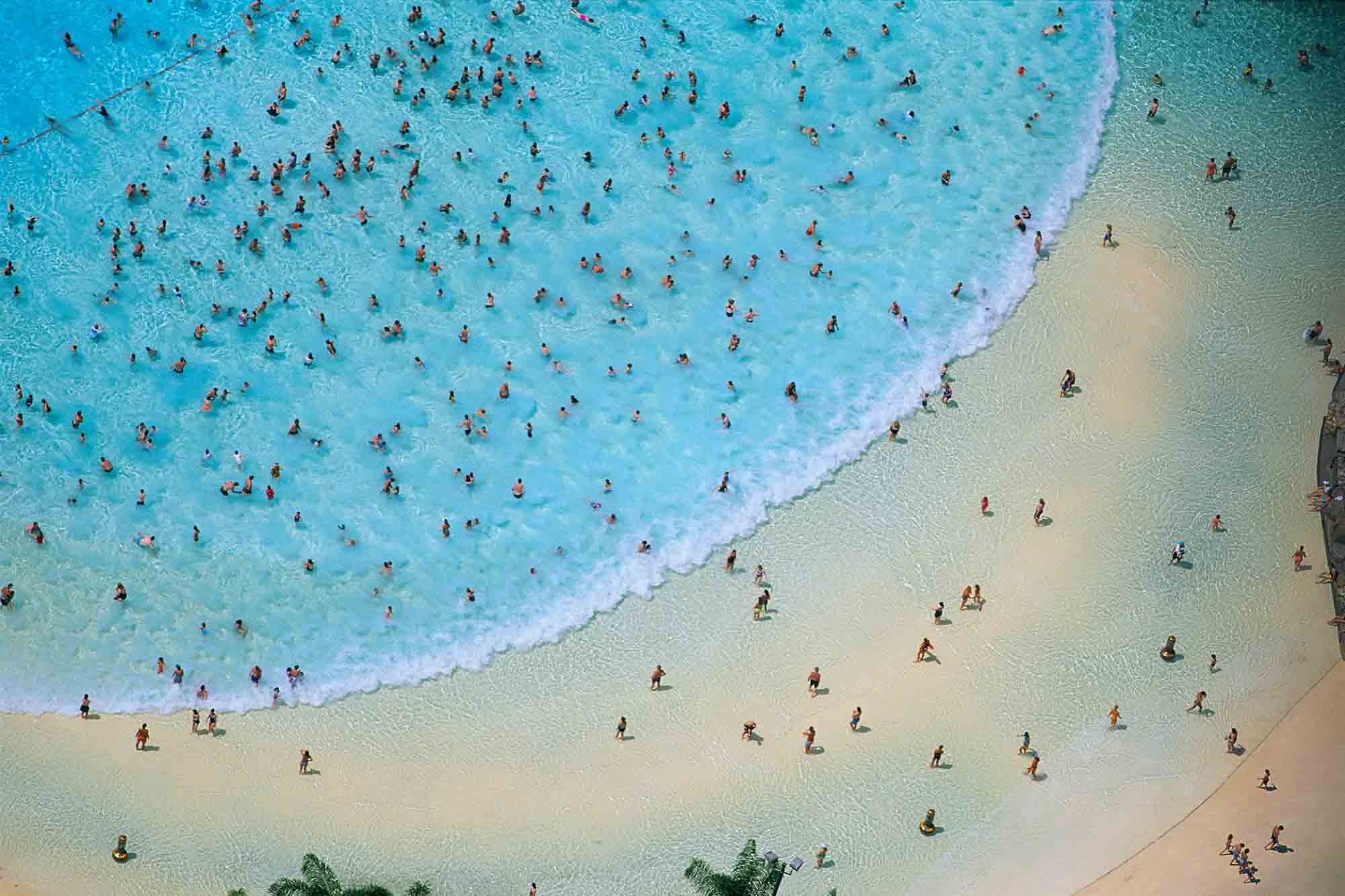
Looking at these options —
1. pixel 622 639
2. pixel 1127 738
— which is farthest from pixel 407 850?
pixel 1127 738

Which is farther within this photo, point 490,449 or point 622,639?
point 490,449

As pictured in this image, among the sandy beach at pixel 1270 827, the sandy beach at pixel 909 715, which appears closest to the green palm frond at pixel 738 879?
the sandy beach at pixel 909 715

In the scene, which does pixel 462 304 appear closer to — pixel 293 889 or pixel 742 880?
pixel 293 889

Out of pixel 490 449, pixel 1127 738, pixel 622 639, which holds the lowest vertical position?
pixel 1127 738

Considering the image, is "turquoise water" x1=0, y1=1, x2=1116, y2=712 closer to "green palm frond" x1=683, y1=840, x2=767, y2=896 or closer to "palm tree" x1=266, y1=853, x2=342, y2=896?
"palm tree" x1=266, y1=853, x2=342, y2=896

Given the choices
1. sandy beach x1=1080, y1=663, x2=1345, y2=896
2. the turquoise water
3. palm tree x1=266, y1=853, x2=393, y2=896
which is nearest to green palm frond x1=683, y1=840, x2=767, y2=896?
palm tree x1=266, y1=853, x2=393, y2=896

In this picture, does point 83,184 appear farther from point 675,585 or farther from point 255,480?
point 675,585

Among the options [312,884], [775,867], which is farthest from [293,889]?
[775,867]
